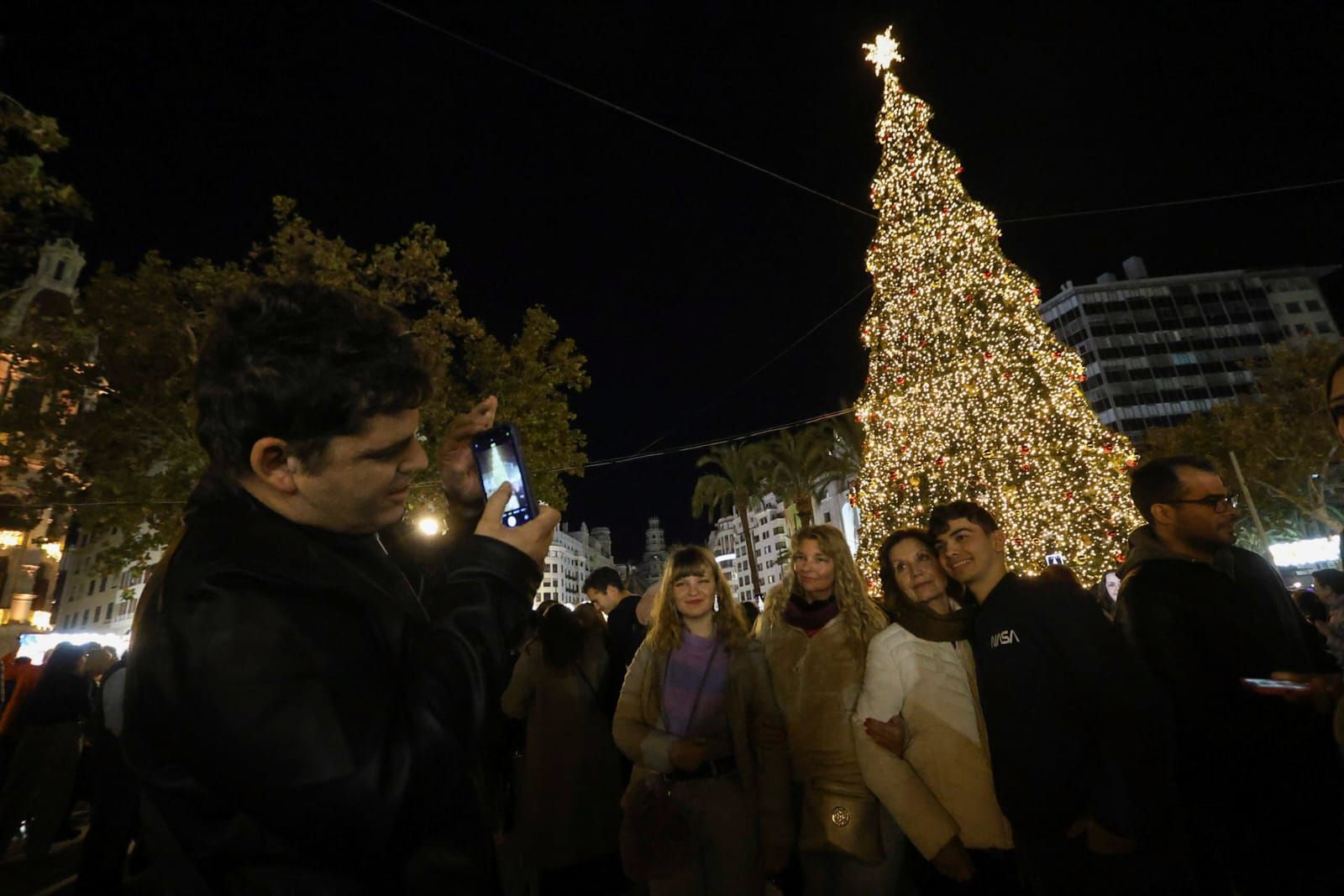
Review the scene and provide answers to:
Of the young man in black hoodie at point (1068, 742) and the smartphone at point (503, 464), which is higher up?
the smartphone at point (503, 464)

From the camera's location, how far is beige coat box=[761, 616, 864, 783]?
3.47m

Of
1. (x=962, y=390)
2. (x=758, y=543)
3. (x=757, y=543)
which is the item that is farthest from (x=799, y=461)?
(x=757, y=543)

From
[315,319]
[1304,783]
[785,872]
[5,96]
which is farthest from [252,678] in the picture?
[5,96]

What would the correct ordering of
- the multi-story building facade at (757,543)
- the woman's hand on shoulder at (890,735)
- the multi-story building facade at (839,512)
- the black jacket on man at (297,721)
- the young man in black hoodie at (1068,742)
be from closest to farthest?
1. the black jacket on man at (297,721)
2. the young man in black hoodie at (1068,742)
3. the woman's hand on shoulder at (890,735)
4. the multi-story building facade at (839,512)
5. the multi-story building facade at (757,543)

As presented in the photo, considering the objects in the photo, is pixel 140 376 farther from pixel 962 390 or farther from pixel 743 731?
pixel 962 390

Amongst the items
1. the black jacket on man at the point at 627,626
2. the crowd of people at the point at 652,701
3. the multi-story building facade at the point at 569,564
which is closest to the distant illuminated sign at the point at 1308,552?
the crowd of people at the point at 652,701

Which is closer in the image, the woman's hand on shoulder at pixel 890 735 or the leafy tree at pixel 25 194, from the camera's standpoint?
the woman's hand on shoulder at pixel 890 735

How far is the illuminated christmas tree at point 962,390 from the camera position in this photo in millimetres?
13984

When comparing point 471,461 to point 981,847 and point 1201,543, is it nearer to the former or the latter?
point 981,847

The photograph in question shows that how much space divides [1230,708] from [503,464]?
3.52 m

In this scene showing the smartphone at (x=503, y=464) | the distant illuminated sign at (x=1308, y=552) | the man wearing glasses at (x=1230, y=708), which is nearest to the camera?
the smartphone at (x=503, y=464)

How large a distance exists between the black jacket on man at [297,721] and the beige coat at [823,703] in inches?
106

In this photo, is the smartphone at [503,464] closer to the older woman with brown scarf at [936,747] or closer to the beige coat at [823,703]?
the older woman with brown scarf at [936,747]

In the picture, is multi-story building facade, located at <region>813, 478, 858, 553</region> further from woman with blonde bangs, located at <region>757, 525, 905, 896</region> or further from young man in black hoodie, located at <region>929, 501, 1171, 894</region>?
young man in black hoodie, located at <region>929, 501, 1171, 894</region>
